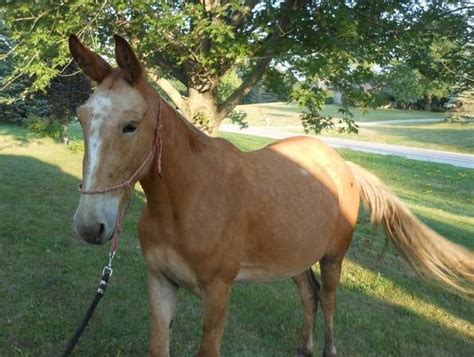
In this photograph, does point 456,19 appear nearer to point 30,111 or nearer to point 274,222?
point 274,222

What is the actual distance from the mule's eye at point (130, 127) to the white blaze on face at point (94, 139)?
10cm

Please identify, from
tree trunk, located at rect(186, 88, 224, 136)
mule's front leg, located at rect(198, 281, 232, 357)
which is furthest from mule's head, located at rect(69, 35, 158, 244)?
tree trunk, located at rect(186, 88, 224, 136)

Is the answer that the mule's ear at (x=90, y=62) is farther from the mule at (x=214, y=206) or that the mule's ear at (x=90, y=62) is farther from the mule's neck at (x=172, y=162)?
the mule's neck at (x=172, y=162)

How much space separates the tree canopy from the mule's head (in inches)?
99.3

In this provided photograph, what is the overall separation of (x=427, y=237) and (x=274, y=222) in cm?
196

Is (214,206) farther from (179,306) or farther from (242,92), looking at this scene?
(242,92)

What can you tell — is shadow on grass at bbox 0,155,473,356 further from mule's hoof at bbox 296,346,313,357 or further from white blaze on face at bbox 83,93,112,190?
white blaze on face at bbox 83,93,112,190

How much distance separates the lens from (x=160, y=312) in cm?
287

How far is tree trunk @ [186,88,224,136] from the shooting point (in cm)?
641

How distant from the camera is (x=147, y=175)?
2486 millimetres

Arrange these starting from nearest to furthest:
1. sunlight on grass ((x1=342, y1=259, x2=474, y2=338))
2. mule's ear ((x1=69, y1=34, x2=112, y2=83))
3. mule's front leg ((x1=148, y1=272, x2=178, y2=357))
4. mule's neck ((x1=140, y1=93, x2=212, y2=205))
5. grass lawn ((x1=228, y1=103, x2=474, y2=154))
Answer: mule's ear ((x1=69, y1=34, x2=112, y2=83))
mule's neck ((x1=140, y1=93, x2=212, y2=205))
mule's front leg ((x1=148, y1=272, x2=178, y2=357))
sunlight on grass ((x1=342, y1=259, x2=474, y2=338))
grass lawn ((x1=228, y1=103, x2=474, y2=154))

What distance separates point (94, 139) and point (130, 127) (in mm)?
184

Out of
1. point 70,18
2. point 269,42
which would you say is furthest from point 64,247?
point 269,42

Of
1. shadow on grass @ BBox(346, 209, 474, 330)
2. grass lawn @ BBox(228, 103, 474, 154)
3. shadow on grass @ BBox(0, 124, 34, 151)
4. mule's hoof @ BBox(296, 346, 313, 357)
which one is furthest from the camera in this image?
grass lawn @ BBox(228, 103, 474, 154)
